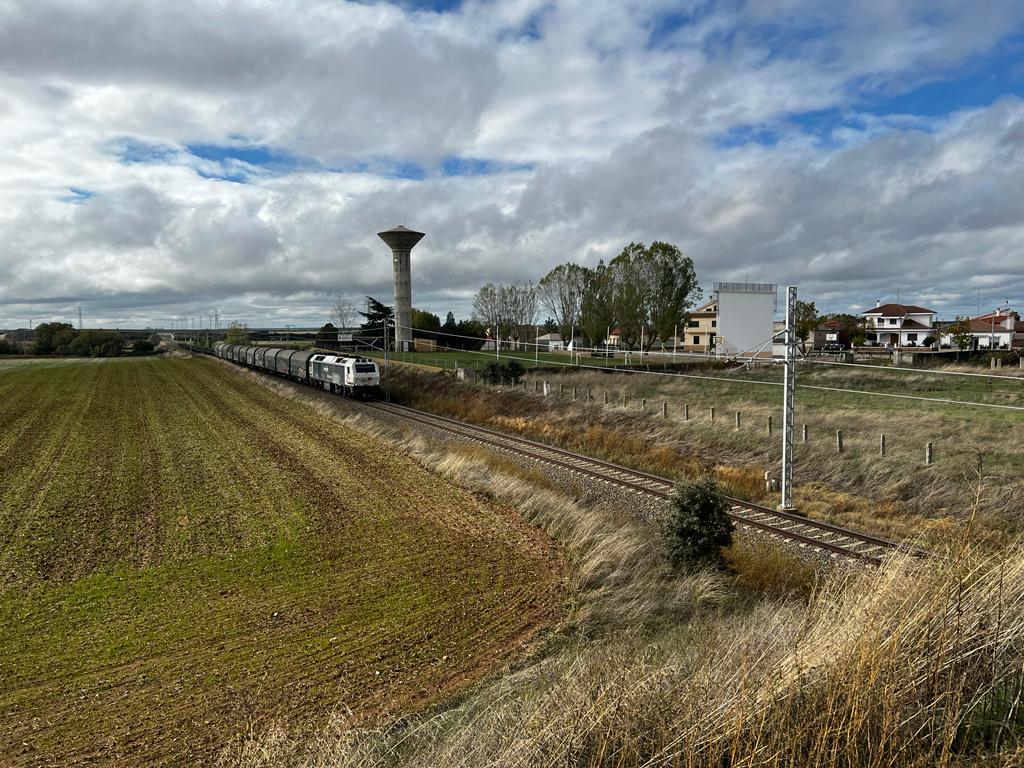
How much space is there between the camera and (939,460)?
20844mm

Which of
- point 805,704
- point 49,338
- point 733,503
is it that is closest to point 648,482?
point 733,503

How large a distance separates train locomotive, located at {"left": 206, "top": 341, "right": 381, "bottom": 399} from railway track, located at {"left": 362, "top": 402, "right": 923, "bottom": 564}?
1047 cm

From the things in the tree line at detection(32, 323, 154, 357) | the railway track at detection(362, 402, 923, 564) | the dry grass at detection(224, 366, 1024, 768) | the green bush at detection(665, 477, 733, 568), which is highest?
the tree line at detection(32, 323, 154, 357)

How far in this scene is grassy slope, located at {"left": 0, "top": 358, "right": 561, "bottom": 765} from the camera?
7914mm

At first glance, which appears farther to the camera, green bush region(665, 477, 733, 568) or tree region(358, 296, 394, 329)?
tree region(358, 296, 394, 329)

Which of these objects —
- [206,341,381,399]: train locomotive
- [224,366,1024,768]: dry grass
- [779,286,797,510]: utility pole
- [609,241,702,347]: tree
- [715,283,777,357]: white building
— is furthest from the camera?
[609,241,702,347]: tree

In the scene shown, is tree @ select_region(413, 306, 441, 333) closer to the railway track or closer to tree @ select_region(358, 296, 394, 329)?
tree @ select_region(358, 296, 394, 329)

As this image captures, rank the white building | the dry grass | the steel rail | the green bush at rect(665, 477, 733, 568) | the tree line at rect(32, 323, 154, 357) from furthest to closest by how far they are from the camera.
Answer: the tree line at rect(32, 323, 154, 357) → the white building → the steel rail → the green bush at rect(665, 477, 733, 568) → the dry grass

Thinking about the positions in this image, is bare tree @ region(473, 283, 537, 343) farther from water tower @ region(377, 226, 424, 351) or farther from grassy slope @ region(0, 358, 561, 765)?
grassy slope @ region(0, 358, 561, 765)

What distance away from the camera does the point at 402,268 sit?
85.6m

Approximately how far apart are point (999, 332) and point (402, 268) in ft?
273

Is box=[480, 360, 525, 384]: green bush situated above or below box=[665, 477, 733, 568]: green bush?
above

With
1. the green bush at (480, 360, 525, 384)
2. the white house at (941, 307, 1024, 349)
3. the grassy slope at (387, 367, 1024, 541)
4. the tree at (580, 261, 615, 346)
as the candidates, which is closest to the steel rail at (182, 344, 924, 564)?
the grassy slope at (387, 367, 1024, 541)

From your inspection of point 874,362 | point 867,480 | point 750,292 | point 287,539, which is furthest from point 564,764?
point 874,362
